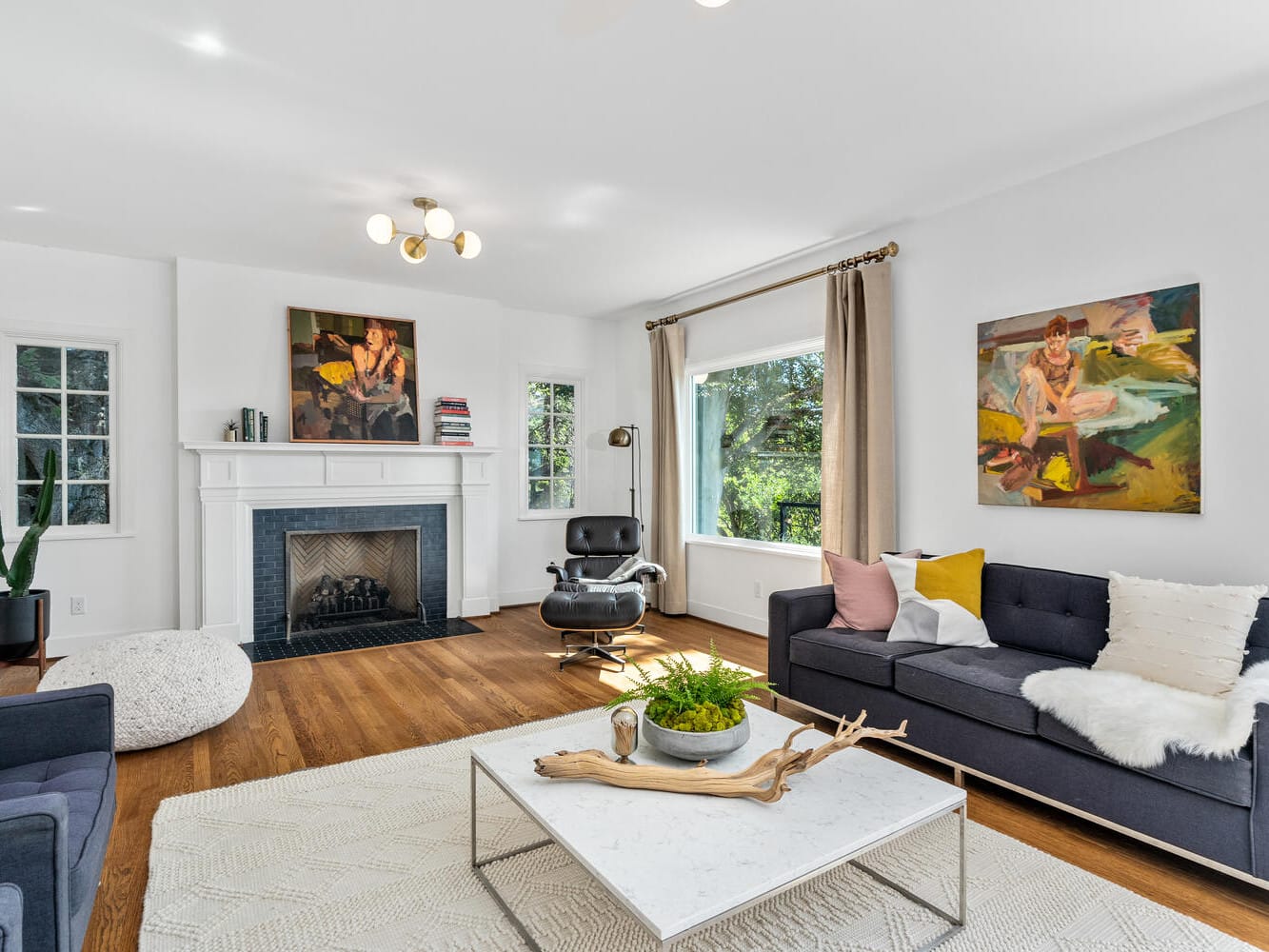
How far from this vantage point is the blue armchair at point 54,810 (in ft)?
4.38

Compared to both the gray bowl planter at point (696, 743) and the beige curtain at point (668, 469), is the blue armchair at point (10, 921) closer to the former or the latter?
the gray bowl planter at point (696, 743)

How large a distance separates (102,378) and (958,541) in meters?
5.48

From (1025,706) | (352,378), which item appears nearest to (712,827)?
(1025,706)

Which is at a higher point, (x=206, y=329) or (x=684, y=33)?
(x=684, y=33)

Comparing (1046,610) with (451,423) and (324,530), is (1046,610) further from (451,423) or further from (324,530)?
(324,530)

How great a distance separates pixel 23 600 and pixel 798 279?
4873 mm

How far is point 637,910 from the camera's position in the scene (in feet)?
4.60

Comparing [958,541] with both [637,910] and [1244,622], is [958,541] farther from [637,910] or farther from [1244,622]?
[637,910]

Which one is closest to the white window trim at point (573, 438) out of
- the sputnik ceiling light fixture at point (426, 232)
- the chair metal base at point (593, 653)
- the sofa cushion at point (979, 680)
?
the chair metal base at point (593, 653)

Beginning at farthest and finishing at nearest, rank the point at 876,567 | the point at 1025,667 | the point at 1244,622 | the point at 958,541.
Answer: the point at 958,541 → the point at 876,567 → the point at 1025,667 → the point at 1244,622

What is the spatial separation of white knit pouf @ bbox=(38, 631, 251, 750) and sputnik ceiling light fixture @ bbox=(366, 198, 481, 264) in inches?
83.8

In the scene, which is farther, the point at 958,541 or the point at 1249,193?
the point at 958,541

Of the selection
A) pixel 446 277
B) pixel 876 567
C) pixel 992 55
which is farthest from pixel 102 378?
pixel 992 55

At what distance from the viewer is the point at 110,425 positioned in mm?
4812
